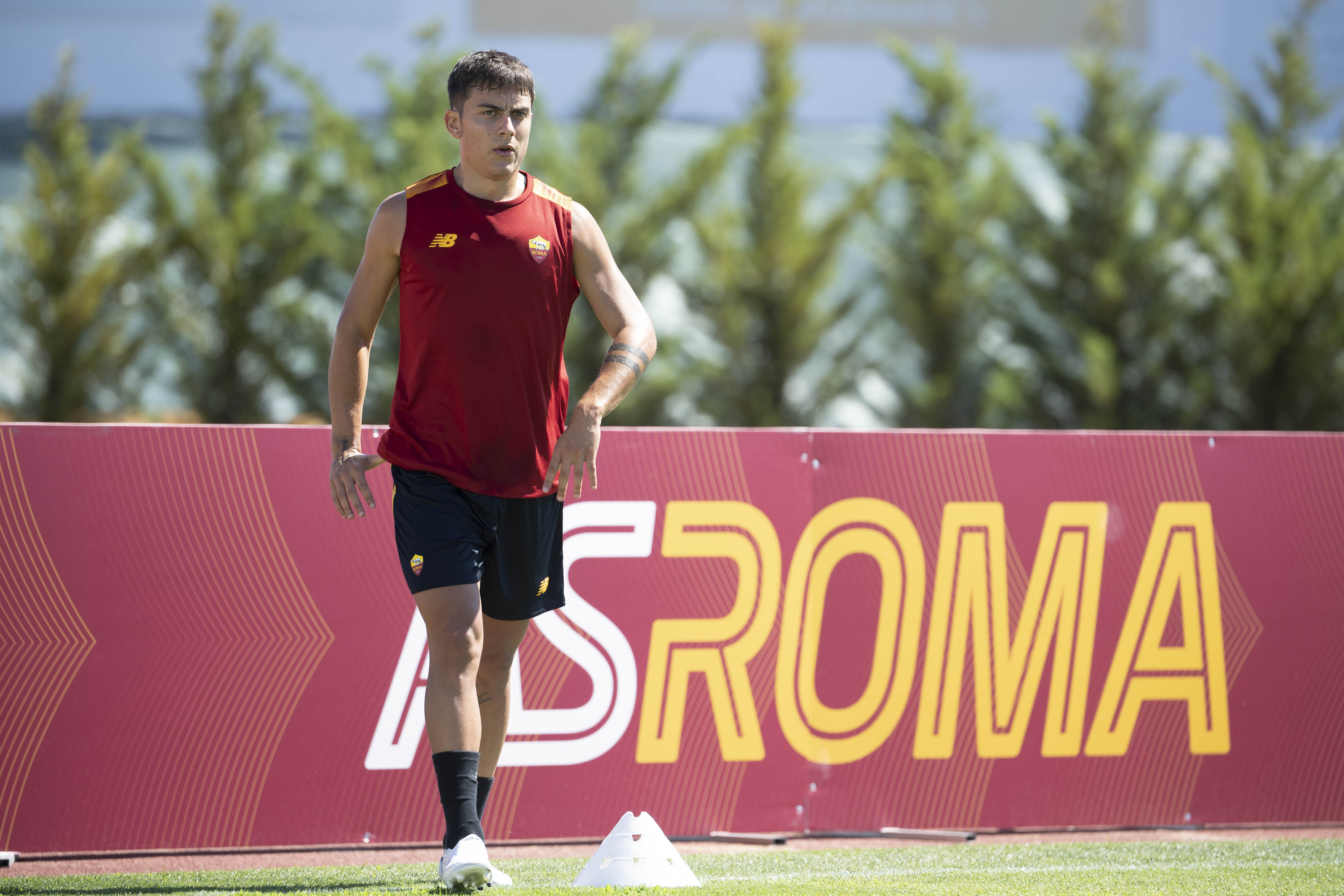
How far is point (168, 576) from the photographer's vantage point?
4.32m

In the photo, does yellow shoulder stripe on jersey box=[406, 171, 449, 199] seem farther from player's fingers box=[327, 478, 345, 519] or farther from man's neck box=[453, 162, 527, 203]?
player's fingers box=[327, 478, 345, 519]

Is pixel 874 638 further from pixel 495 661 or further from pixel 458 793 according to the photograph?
pixel 458 793

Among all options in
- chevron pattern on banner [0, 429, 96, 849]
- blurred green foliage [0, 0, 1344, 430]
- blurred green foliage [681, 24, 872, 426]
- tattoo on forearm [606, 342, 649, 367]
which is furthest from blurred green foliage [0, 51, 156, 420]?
tattoo on forearm [606, 342, 649, 367]

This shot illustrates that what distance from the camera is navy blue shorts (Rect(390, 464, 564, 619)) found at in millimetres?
3418

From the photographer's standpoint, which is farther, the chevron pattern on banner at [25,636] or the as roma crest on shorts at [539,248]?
the chevron pattern on banner at [25,636]

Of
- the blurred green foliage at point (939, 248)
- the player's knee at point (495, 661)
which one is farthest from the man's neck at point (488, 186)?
the blurred green foliage at point (939, 248)

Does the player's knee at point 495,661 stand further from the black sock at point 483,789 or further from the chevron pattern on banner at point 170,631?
the chevron pattern on banner at point 170,631

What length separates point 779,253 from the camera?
1822 centimetres

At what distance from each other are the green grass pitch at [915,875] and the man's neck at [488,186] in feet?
5.92

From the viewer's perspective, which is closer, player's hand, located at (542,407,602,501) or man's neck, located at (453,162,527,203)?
player's hand, located at (542,407,602,501)

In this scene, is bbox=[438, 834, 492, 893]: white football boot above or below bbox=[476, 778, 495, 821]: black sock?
below

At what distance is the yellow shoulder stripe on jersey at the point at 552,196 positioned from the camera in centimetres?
368

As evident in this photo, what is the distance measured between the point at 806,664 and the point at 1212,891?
1511 millimetres

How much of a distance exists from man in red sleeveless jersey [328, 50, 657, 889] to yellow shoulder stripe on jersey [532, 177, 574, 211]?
0.01 meters
